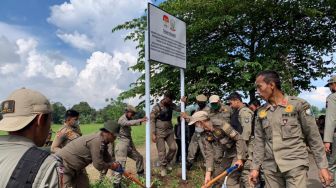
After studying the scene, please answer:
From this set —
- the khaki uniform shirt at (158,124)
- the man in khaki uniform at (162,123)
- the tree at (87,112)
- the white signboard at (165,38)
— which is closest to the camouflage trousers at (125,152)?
the man in khaki uniform at (162,123)

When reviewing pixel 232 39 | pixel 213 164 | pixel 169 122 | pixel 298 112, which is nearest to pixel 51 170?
pixel 298 112

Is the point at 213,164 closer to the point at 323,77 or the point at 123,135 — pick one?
the point at 123,135

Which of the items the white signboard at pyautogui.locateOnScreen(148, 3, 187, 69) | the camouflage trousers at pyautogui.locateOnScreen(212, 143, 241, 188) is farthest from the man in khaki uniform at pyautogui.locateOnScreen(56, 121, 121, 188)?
the white signboard at pyautogui.locateOnScreen(148, 3, 187, 69)

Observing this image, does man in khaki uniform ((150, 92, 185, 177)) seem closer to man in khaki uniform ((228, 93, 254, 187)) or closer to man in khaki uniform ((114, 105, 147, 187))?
man in khaki uniform ((114, 105, 147, 187))

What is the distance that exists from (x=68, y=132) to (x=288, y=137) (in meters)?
4.00

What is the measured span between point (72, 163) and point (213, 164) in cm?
201

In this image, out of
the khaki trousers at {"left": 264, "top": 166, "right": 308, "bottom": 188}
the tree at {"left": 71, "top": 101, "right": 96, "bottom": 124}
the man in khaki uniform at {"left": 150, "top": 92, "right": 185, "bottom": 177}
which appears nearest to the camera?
the khaki trousers at {"left": 264, "top": 166, "right": 308, "bottom": 188}

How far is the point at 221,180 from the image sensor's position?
6.00 m

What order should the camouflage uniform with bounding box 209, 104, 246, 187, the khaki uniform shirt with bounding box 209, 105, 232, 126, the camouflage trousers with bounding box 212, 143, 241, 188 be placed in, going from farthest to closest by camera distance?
1. the khaki uniform shirt with bounding box 209, 105, 232, 126
2. the camouflage trousers with bounding box 212, 143, 241, 188
3. the camouflage uniform with bounding box 209, 104, 246, 187

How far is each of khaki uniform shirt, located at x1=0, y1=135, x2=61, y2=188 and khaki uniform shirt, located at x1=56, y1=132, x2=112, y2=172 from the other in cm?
374

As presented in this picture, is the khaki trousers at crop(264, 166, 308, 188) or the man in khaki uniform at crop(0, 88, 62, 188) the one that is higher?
the man in khaki uniform at crop(0, 88, 62, 188)

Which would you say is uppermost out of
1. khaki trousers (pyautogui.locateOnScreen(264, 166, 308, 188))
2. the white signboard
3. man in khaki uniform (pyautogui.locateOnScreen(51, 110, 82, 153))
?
the white signboard

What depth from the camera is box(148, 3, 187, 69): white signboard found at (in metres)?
7.26

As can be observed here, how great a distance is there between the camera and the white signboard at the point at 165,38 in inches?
286
